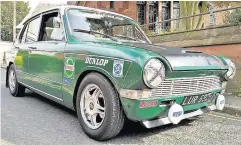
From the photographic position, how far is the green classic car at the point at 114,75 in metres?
2.70

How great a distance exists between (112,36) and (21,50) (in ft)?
6.85

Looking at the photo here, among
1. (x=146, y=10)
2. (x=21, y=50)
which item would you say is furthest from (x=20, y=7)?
(x=21, y=50)

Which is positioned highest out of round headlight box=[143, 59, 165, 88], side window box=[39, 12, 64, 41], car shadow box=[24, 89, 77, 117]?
side window box=[39, 12, 64, 41]

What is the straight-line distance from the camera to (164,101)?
2.86m

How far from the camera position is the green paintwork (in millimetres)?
2680

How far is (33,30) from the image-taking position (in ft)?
16.6

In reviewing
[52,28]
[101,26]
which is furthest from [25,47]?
[101,26]

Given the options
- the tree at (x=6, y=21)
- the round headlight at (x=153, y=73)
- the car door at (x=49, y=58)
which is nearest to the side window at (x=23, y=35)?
the car door at (x=49, y=58)

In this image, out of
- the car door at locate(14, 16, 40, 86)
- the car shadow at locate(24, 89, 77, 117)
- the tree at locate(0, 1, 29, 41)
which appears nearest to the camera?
the car shadow at locate(24, 89, 77, 117)

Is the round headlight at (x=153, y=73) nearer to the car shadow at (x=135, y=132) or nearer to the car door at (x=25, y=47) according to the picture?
the car shadow at (x=135, y=132)

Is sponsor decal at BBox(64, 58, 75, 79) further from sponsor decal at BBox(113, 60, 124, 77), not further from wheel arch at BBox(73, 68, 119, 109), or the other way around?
sponsor decal at BBox(113, 60, 124, 77)

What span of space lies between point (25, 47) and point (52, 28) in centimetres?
106

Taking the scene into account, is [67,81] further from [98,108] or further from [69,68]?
[98,108]

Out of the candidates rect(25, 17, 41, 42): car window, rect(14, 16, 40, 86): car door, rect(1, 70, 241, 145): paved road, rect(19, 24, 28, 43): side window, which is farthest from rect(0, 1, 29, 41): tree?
rect(1, 70, 241, 145): paved road
